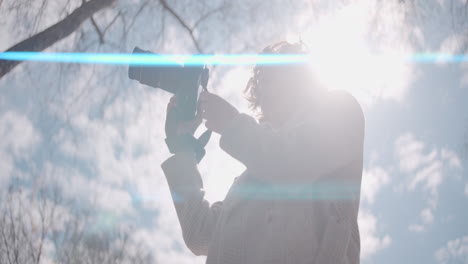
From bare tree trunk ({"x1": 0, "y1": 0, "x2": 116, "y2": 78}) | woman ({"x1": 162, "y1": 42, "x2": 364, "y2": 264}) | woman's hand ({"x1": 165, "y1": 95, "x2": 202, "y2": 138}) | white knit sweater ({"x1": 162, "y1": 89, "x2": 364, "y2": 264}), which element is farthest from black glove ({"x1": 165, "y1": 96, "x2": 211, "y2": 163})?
bare tree trunk ({"x1": 0, "y1": 0, "x2": 116, "y2": 78})

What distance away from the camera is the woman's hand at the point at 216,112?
3.93 feet

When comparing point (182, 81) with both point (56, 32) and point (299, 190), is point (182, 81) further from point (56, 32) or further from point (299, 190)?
point (56, 32)

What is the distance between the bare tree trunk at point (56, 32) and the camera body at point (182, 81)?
5.30 ft

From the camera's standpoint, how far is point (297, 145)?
112 centimetres

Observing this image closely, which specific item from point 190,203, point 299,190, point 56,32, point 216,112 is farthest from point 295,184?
A: point 56,32

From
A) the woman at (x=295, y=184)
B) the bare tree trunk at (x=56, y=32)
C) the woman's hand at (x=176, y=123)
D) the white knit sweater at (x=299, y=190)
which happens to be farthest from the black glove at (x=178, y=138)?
the bare tree trunk at (x=56, y=32)

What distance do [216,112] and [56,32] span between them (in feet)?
A: 6.61

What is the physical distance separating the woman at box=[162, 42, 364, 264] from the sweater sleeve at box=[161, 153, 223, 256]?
0.31ft

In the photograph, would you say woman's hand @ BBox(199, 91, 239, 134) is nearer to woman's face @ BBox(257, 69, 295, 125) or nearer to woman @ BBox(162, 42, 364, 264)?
woman @ BBox(162, 42, 364, 264)

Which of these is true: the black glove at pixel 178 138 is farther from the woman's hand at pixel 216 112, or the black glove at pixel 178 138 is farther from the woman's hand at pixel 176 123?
the woman's hand at pixel 216 112

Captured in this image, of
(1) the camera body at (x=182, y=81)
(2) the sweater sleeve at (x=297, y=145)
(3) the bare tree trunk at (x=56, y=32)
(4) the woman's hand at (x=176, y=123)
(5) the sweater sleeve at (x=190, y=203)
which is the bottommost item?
(5) the sweater sleeve at (x=190, y=203)

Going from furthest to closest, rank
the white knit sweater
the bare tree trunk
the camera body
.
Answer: the bare tree trunk < the camera body < the white knit sweater

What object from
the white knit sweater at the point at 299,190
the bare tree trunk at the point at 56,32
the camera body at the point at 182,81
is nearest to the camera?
the white knit sweater at the point at 299,190

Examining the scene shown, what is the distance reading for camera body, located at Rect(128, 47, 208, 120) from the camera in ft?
4.42
